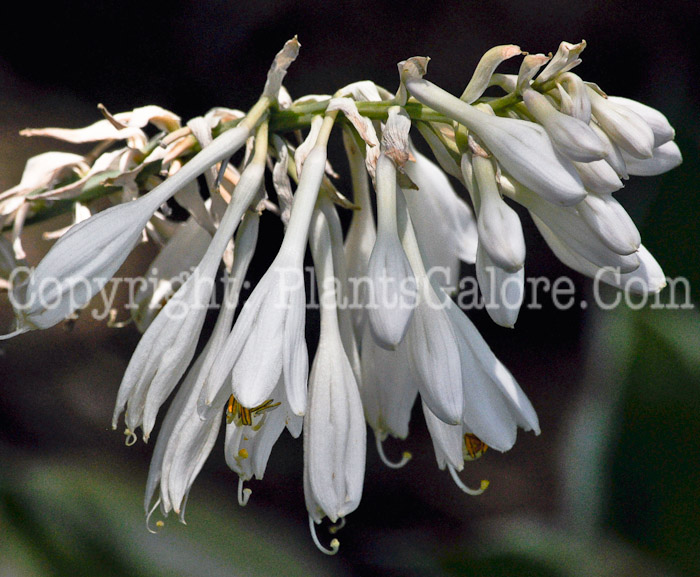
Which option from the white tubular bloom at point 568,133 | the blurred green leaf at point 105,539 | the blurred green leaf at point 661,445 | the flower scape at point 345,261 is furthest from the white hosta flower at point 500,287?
the blurred green leaf at point 105,539

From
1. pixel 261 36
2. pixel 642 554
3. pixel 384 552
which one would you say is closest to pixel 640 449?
pixel 642 554

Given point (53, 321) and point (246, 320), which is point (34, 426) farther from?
point (246, 320)

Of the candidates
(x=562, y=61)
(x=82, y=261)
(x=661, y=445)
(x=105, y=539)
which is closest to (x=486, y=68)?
(x=562, y=61)

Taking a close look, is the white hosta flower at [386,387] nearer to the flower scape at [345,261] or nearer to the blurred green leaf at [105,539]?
the flower scape at [345,261]

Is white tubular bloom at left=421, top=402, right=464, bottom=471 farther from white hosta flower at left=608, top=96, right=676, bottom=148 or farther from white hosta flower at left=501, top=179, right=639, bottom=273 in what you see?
white hosta flower at left=608, top=96, right=676, bottom=148

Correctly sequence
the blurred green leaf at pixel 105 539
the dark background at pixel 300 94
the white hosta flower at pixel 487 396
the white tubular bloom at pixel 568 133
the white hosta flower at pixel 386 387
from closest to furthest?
the white tubular bloom at pixel 568 133 < the white hosta flower at pixel 487 396 < the white hosta flower at pixel 386 387 < the blurred green leaf at pixel 105 539 < the dark background at pixel 300 94

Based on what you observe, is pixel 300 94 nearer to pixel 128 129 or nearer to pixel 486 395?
pixel 128 129
